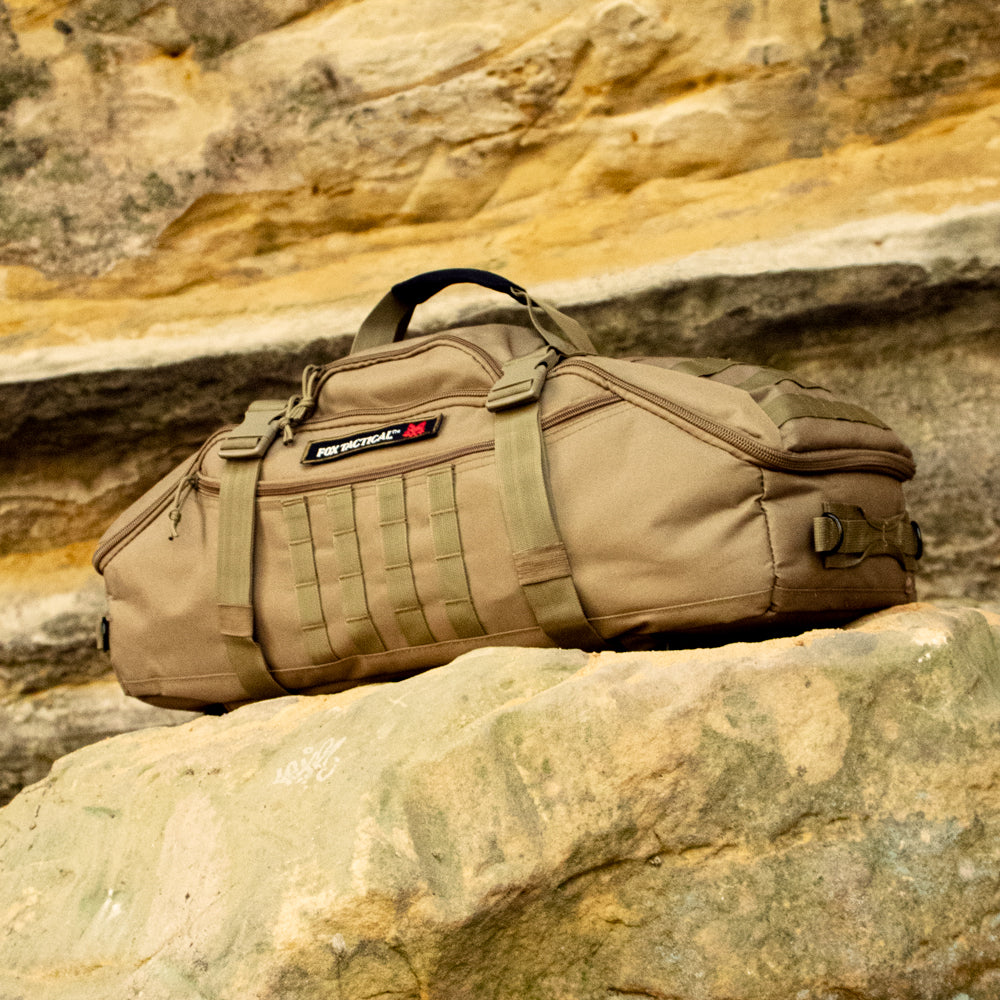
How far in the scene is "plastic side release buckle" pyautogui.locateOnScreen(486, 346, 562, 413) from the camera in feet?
4.62

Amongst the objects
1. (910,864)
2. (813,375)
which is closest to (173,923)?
(910,864)

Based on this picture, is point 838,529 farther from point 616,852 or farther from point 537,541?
point 616,852

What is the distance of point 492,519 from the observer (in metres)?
1.40

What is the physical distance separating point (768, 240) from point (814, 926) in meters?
1.56

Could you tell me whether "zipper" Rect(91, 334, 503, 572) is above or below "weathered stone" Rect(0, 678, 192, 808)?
above

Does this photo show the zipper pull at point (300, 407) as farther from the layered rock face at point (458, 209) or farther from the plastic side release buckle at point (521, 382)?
the layered rock face at point (458, 209)

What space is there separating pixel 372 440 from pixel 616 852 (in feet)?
2.53

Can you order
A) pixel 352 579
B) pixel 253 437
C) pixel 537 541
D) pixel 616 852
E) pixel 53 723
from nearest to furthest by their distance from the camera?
pixel 616 852, pixel 537 541, pixel 352 579, pixel 253 437, pixel 53 723

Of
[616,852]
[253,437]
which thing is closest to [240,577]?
[253,437]

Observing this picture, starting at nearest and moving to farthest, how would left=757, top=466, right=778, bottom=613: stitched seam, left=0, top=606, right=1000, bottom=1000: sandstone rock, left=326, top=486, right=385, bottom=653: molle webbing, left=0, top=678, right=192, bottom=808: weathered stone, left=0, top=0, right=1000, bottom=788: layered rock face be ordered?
left=0, top=606, right=1000, bottom=1000: sandstone rock → left=757, top=466, right=778, bottom=613: stitched seam → left=326, top=486, right=385, bottom=653: molle webbing → left=0, top=0, right=1000, bottom=788: layered rock face → left=0, top=678, right=192, bottom=808: weathered stone

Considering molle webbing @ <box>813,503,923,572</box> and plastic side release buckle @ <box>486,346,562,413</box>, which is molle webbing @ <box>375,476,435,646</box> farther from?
molle webbing @ <box>813,503,923,572</box>

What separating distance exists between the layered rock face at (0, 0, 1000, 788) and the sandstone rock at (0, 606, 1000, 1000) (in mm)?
1074

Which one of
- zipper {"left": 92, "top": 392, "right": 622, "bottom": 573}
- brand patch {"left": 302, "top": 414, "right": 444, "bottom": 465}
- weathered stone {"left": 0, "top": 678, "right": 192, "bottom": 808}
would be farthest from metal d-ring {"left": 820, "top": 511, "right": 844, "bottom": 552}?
weathered stone {"left": 0, "top": 678, "right": 192, "bottom": 808}

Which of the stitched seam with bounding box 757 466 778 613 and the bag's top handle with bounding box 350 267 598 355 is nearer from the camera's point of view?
the stitched seam with bounding box 757 466 778 613
